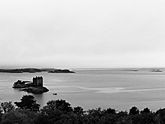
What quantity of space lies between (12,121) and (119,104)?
72.3 feet

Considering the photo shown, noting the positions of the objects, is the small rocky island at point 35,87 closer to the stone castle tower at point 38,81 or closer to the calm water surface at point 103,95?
the stone castle tower at point 38,81

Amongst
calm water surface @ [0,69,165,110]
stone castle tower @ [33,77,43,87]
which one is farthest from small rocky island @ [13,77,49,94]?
calm water surface @ [0,69,165,110]

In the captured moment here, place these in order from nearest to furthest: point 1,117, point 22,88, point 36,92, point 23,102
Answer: point 1,117 < point 23,102 < point 36,92 < point 22,88

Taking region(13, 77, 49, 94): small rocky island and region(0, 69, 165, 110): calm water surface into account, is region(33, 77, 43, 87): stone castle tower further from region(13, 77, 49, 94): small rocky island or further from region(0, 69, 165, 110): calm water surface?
region(0, 69, 165, 110): calm water surface

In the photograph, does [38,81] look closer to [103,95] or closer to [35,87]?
[35,87]

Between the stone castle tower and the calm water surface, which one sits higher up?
the stone castle tower

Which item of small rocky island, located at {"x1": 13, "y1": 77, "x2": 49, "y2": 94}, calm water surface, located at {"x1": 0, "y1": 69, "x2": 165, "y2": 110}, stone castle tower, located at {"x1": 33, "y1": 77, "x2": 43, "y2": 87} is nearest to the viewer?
calm water surface, located at {"x1": 0, "y1": 69, "x2": 165, "y2": 110}

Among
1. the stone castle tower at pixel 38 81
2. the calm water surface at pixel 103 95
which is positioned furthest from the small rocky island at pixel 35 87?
the calm water surface at pixel 103 95

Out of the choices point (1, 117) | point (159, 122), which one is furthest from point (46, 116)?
point (159, 122)

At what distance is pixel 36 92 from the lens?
51656 mm

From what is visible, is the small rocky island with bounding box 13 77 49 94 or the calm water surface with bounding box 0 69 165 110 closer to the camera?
the calm water surface with bounding box 0 69 165 110

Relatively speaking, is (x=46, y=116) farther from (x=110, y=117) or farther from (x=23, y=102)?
(x=23, y=102)

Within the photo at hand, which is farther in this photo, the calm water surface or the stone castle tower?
the stone castle tower

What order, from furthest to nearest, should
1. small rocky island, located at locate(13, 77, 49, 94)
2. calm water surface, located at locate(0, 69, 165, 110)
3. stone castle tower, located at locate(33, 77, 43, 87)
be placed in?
stone castle tower, located at locate(33, 77, 43, 87)
small rocky island, located at locate(13, 77, 49, 94)
calm water surface, located at locate(0, 69, 165, 110)
